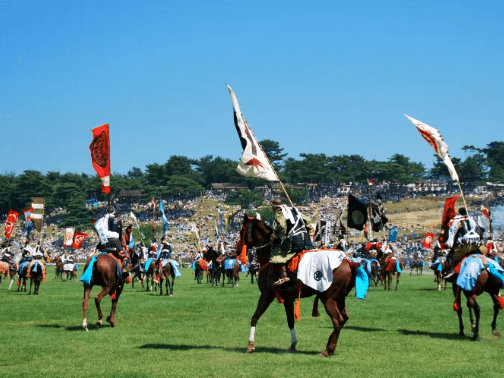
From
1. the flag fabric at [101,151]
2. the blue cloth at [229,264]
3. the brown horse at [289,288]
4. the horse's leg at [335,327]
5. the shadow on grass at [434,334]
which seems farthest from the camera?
the blue cloth at [229,264]

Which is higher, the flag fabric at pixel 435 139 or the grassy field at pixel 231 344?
the flag fabric at pixel 435 139

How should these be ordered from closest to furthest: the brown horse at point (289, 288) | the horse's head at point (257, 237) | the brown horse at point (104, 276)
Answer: the brown horse at point (289, 288) → the horse's head at point (257, 237) → the brown horse at point (104, 276)

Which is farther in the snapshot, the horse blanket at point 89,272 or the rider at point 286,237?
the horse blanket at point 89,272

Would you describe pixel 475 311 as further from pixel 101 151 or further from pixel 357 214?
pixel 357 214

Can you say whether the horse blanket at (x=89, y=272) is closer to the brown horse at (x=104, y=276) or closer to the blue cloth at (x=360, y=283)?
the brown horse at (x=104, y=276)

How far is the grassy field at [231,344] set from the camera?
1106 centimetres

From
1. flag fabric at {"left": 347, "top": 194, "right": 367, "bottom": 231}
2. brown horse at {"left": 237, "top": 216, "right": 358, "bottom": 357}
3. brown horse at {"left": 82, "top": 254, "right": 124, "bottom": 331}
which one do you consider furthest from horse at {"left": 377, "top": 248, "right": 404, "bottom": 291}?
brown horse at {"left": 237, "top": 216, "right": 358, "bottom": 357}

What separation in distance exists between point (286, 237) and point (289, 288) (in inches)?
38.7

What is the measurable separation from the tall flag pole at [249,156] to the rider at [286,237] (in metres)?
0.76

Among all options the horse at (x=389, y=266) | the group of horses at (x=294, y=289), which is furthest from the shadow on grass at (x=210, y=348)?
the horse at (x=389, y=266)

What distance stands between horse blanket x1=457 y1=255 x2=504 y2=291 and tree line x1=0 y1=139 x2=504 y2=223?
12509cm

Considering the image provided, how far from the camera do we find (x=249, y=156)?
13.8 m

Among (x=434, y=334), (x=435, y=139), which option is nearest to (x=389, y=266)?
(x=435, y=139)

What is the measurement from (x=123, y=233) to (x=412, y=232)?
8673cm
